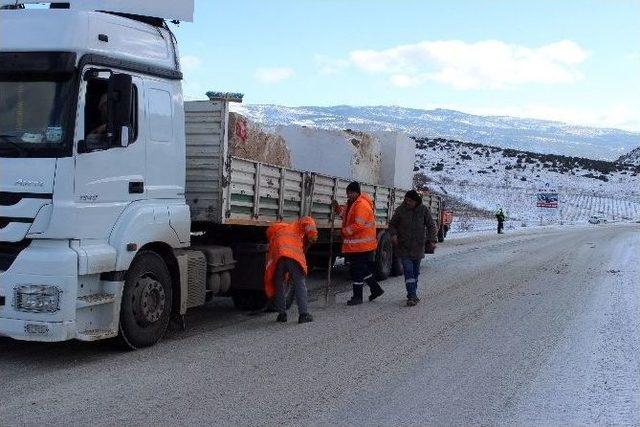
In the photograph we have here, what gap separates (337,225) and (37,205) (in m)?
6.55

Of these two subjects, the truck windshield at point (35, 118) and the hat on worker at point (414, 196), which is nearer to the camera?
the truck windshield at point (35, 118)

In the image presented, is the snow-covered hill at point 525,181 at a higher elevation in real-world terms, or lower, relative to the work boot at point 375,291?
lower

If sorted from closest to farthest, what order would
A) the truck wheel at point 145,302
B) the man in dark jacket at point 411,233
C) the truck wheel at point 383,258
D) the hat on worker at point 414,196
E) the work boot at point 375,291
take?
the truck wheel at point 145,302 → the man in dark jacket at point 411,233 → the hat on worker at point 414,196 → the work boot at point 375,291 → the truck wheel at point 383,258

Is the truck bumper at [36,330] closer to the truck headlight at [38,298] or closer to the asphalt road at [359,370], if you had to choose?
the truck headlight at [38,298]

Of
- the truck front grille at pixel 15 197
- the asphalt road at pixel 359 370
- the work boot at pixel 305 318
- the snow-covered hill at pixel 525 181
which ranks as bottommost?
the snow-covered hill at pixel 525 181

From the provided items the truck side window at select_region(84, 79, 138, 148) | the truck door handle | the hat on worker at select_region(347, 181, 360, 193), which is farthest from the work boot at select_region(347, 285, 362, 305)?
the truck side window at select_region(84, 79, 138, 148)

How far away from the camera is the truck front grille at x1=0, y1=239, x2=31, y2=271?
624 cm

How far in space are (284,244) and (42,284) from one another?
344 cm

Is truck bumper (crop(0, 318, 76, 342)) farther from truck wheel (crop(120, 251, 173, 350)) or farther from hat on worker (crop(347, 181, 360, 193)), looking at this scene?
hat on worker (crop(347, 181, 360, 193))

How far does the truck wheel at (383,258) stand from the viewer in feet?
44.0

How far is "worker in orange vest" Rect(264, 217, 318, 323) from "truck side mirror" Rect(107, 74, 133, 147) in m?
2.95

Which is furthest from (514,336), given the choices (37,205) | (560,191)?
(560,191)

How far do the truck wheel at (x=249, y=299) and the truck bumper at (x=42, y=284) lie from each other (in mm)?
3623

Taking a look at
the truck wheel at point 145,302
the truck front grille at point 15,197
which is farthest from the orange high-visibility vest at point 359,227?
the truck front grille at point 15,197
